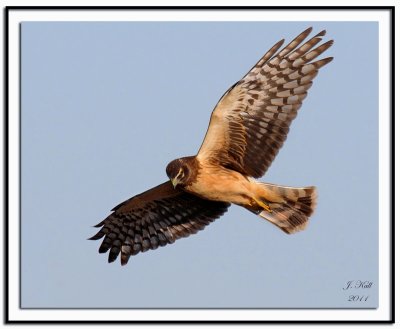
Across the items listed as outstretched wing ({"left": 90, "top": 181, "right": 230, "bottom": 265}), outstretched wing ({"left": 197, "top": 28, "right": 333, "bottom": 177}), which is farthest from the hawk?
outstretched wing ({"left": 90, "top": 181, "right": 230, "bottom": 265})

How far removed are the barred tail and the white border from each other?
1.21 meters

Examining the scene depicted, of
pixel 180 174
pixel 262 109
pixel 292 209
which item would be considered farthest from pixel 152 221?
pixel 262 109

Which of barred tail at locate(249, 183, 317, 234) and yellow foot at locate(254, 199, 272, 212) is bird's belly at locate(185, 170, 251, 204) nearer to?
yellow foot at locate(254, 199, 272, 212)

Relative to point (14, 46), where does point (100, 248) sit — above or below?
below
